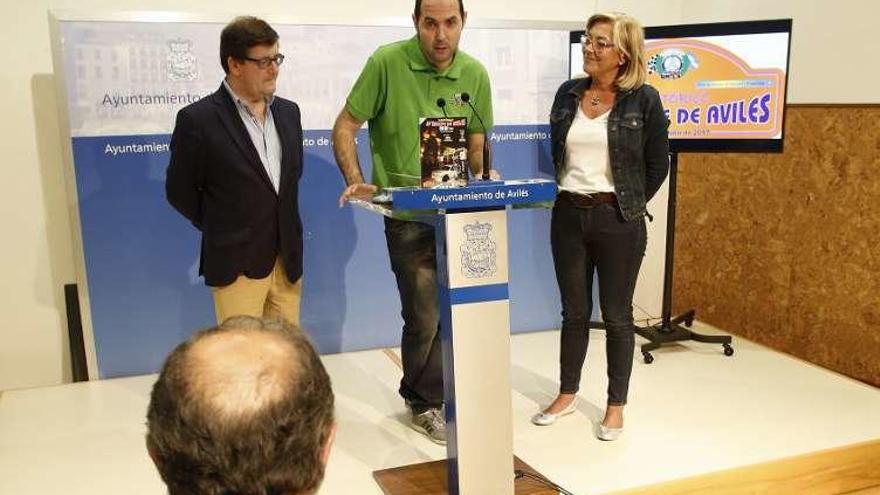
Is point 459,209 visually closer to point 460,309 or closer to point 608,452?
point 460,309

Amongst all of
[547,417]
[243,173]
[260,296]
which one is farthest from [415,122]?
[547,417]

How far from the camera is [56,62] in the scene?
3.07 m

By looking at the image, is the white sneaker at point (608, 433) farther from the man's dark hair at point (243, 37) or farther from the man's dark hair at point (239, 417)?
the man's dark hair at point (239, 417)

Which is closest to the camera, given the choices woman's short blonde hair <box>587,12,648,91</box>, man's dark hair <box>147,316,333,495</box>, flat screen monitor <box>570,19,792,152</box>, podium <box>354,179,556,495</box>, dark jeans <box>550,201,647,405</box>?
man's dark hair <box>147,316,333,495</box>

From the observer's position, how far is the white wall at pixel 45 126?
3180 mm

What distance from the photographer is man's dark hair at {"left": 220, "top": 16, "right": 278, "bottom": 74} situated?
7.81 ft

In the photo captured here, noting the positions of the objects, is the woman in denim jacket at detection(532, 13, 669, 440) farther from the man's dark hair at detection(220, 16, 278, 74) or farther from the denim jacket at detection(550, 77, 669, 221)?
the man's dark hair at detection(220, 16, 278, 74)

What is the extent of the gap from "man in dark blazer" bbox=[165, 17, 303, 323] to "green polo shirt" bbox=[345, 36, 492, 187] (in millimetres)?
294

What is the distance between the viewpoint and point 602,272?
8.83 feet

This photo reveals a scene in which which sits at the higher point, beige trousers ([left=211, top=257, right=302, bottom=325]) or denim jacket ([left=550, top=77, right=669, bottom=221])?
denim jacket ([left=550, top=77, right=669, bottom=221])

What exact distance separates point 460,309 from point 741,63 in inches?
81.8

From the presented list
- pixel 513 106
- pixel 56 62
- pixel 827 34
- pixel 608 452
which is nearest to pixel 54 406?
pixel 56 62

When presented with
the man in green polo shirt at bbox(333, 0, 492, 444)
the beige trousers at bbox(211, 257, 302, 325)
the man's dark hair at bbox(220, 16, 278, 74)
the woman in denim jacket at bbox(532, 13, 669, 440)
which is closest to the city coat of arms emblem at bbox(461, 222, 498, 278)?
the man in green polo shirt at bbox(333, 0, 492, 444)

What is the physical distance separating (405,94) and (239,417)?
185 centimetres
